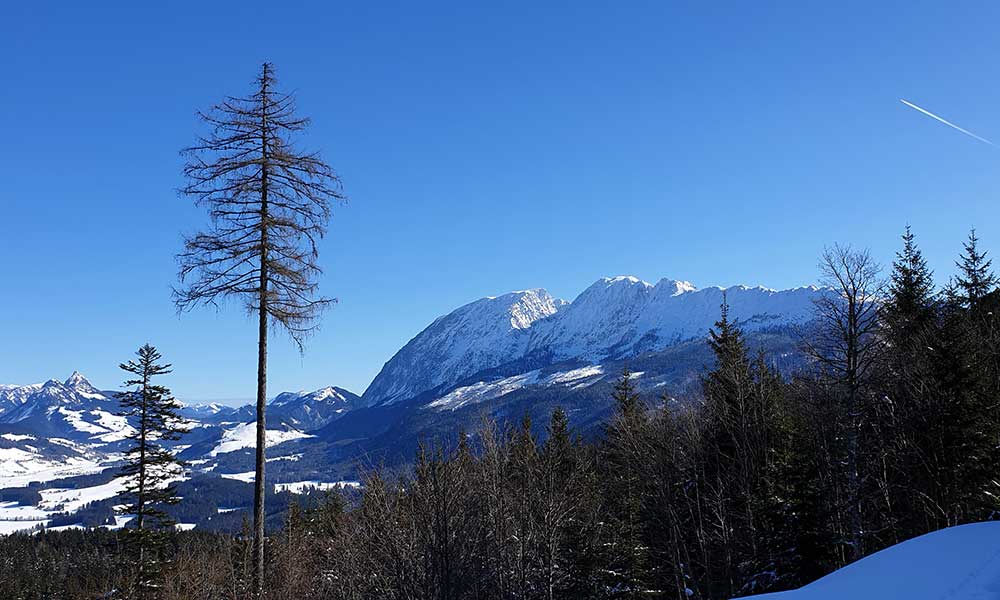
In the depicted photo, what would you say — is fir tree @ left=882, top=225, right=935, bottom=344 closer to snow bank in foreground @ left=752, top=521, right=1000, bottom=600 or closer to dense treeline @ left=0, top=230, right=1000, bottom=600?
dense treeline @ left=0, top=230, right=1000, bottom=600

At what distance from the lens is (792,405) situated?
104 feet

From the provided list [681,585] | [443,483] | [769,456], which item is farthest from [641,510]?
[443,483]

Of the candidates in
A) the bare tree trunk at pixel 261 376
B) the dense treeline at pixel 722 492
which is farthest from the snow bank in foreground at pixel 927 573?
the bare tree trunk at pixel 261 376

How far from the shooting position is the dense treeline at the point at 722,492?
19094 mm

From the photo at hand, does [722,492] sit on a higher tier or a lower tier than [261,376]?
lower

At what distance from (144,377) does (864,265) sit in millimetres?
29392

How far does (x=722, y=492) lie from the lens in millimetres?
25781

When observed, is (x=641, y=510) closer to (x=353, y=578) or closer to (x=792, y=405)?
(x=792, y=405)

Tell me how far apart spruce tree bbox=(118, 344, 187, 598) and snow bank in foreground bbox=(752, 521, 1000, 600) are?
24.1 meters

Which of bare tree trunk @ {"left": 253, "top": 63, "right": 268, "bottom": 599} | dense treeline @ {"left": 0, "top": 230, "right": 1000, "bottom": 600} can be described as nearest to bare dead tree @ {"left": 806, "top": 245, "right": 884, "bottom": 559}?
dense treeline @ {"left": 0, "top": 230, "right": 1000, "bottom": 600}

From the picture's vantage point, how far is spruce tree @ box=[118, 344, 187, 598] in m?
25.1

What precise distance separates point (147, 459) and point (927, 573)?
27.5m

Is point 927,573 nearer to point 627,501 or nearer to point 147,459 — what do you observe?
point 627,501

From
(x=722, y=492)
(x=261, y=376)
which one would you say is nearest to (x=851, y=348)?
(x=722, y=492)
